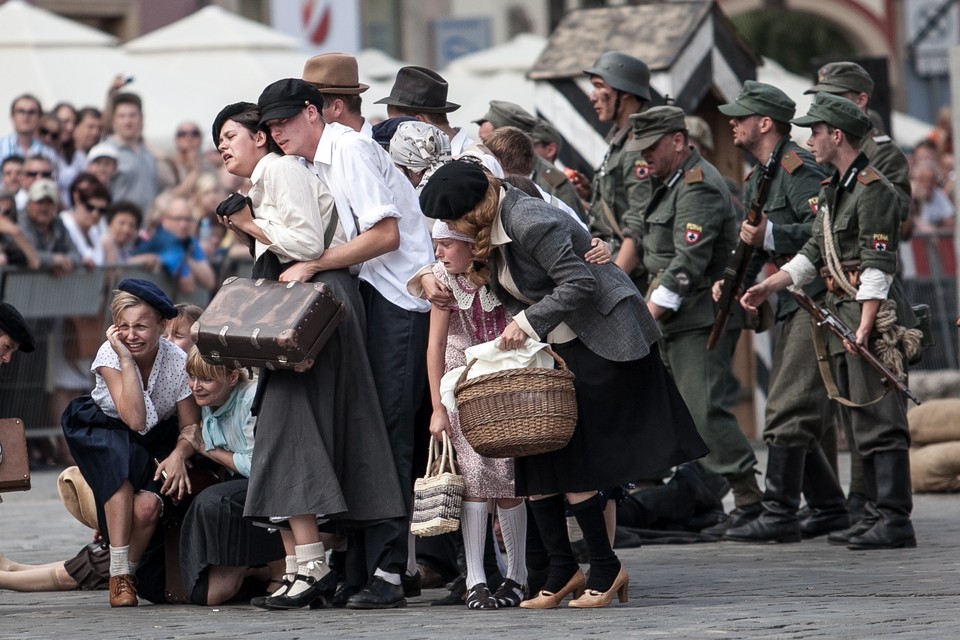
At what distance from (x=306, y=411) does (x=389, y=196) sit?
2.73ft

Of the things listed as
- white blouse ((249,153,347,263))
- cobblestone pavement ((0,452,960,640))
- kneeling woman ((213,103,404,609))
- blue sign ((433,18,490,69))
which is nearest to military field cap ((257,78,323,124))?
kneeling woman ((213,103,404,609))

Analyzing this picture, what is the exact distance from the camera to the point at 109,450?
7938 millimetres

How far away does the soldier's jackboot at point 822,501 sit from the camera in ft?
32.0

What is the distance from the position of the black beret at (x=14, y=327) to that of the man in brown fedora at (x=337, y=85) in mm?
1370

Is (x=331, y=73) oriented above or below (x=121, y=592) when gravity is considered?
above

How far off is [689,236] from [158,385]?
2.62m

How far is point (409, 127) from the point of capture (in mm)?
8172

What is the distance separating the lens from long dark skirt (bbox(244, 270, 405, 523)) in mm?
7422

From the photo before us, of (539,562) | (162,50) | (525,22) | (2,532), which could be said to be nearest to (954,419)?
(539,562)

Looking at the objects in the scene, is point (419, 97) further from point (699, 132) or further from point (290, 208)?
point (699, 132)

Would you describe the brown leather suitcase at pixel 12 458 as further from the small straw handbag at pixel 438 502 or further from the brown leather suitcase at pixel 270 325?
the small straw handbag at pixel 438 502

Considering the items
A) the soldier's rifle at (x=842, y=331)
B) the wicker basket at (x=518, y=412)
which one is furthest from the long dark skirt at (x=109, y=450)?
the soldier's rifle at (x=842, y=331)

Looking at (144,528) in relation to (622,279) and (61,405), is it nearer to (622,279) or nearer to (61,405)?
(622,279)

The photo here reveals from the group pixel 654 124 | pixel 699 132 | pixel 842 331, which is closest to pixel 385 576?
pixel 842 331
